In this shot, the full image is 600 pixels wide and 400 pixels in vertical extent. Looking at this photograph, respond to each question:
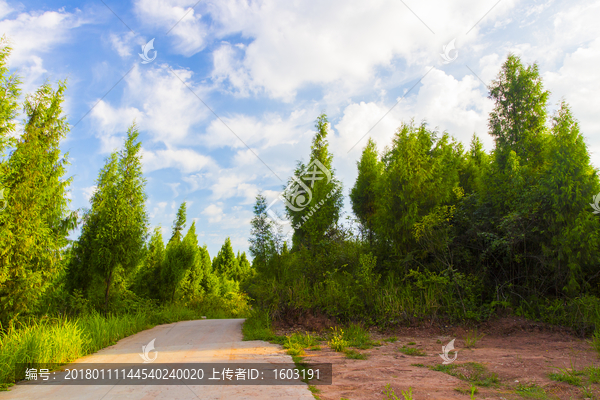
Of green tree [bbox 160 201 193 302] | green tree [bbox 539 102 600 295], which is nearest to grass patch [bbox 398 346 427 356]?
green tree [bbox 539 102 600 295]

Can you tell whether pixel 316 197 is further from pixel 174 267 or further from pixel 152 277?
pixel 152 277

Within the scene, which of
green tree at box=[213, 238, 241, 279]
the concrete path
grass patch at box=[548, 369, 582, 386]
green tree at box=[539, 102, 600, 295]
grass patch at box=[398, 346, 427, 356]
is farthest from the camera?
green tree at box=[213, 238, 241, 279]

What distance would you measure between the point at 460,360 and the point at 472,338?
2285mm

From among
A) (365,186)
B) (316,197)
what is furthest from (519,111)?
(316,197)

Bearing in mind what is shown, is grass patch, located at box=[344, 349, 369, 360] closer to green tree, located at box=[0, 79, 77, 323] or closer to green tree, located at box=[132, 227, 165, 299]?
green tree, located at box=[0, 79, 77, 323]

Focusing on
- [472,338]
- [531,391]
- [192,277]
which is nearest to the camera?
[531,391]

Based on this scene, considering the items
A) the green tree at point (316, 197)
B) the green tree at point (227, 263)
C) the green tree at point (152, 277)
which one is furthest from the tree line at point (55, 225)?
the green tree at point (227, 263)

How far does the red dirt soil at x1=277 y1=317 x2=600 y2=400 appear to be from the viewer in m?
3.71

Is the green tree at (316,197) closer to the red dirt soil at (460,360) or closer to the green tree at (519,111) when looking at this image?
the red dirt soil at (460,360)

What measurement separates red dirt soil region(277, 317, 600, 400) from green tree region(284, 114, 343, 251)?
9.25ft

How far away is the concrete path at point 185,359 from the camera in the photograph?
11.5ft

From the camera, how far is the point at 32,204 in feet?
22.0

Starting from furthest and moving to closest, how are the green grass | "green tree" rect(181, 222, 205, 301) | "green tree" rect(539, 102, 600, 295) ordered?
1. "green tree" rect(181, 222, 205, 301)
2. "green tree" rect(539, 102, 600, 295)
3. the green grass

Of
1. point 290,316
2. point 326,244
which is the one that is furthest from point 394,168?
point 290,316
